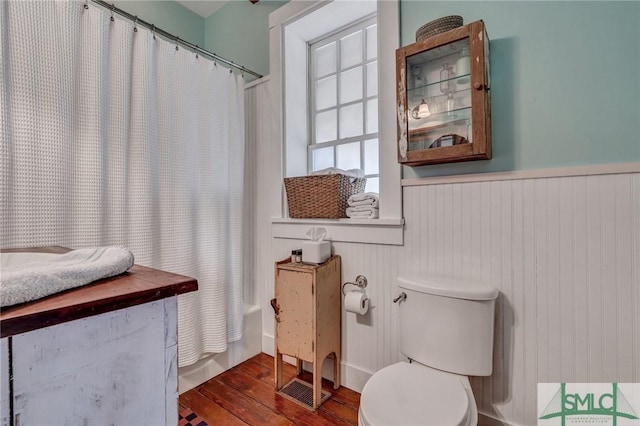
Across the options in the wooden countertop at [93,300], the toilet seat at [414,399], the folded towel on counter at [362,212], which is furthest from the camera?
the folded towel on counter at [362,212]

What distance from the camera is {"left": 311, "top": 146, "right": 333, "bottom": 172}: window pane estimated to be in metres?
2.09

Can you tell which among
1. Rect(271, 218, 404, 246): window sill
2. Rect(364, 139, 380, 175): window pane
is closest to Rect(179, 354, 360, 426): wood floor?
Rect(271, 218, 404, 246): window sill

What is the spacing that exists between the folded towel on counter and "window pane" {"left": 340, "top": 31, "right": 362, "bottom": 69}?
3.25 ft

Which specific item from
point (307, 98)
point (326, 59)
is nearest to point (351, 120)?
point (307, 98)

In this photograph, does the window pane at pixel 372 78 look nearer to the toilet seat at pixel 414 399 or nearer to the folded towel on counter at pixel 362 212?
the folded towel on counter at pixel 362 212

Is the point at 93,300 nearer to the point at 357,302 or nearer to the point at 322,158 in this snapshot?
the point at 357,302

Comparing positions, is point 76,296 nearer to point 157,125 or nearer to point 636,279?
point 157,125

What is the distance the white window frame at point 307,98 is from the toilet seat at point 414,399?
625mm

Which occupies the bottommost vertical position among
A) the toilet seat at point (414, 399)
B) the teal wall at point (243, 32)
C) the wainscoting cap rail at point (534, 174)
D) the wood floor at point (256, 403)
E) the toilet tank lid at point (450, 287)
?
the wood floor at point (256, 403)

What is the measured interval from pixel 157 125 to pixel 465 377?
1861 millimetres

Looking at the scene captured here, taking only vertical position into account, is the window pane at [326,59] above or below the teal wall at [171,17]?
below

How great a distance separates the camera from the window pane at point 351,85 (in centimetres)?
195

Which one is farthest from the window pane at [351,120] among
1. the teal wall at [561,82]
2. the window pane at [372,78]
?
the teal wall at [561,82]

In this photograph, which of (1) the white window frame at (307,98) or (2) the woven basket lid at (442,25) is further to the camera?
(1) the white window frame at (307,98)
